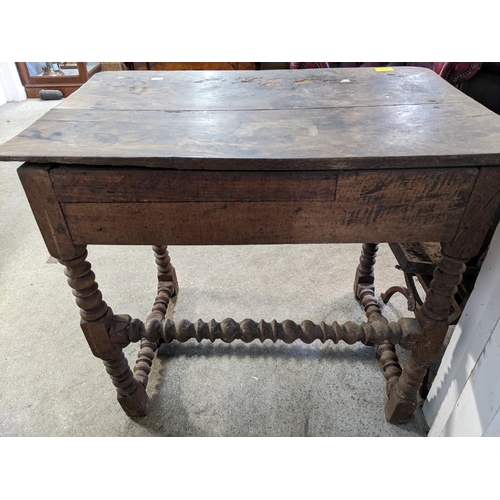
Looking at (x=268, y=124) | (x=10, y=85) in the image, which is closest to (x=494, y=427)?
(x=268, y=124)

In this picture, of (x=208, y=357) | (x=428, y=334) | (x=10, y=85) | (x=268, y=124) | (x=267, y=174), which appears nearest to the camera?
(x=267, y=174)

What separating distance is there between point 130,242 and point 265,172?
0.99 ft

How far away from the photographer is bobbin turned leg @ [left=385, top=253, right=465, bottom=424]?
32.9 inches

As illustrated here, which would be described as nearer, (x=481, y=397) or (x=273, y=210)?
(x=273, y=210)

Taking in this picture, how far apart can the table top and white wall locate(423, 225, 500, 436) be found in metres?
0.28

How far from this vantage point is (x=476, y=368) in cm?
88

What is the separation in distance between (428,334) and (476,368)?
0.12m

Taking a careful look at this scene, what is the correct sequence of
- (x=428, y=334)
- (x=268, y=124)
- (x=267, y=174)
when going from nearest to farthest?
(x=267, y=174) < (x=268, y=124) < (x=428, y=334)

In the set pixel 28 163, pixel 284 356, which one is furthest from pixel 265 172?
pixel 284 356

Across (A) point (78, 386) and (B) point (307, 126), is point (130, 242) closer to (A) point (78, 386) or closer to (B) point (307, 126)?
(B) point (307, 126)

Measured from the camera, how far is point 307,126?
0.79 meters

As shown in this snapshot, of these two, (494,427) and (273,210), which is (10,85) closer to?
(273,210)

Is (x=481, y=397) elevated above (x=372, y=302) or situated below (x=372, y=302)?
above

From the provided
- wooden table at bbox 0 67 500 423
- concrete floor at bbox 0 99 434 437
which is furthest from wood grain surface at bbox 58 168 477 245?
concrete floor at bbox 0 99 434 437
